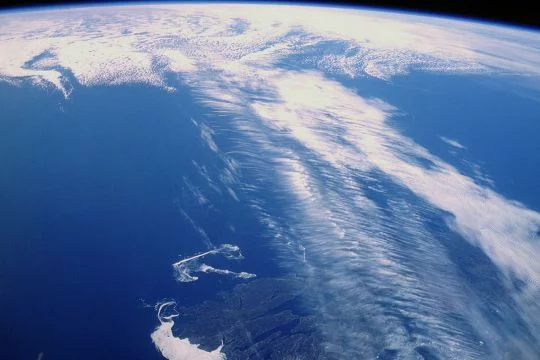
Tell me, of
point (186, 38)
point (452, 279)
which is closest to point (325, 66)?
point (186, 38)

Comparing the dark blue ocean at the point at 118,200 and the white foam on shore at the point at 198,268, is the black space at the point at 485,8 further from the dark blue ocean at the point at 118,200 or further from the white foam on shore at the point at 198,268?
the white foam on shore at the point at 198,268

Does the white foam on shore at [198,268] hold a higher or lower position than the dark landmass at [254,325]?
higher

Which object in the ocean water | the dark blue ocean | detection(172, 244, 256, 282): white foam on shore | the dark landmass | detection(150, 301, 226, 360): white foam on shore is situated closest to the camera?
detection(150, 301, 226, 360): white foam on shore

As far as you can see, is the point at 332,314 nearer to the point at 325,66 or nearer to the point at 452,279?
the point at 452,279

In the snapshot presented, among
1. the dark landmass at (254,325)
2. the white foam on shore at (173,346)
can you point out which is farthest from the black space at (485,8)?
the white foam on shore at (173,346)

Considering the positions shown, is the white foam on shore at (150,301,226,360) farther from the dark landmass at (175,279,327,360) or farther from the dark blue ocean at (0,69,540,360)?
the dark blue ocean at (0,69,540,360)

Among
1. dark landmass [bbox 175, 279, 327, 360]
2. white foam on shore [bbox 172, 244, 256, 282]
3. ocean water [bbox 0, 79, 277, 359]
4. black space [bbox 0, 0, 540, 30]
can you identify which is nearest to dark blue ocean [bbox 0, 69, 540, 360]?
ocean water [bbox 0, 79, 277, 359]
